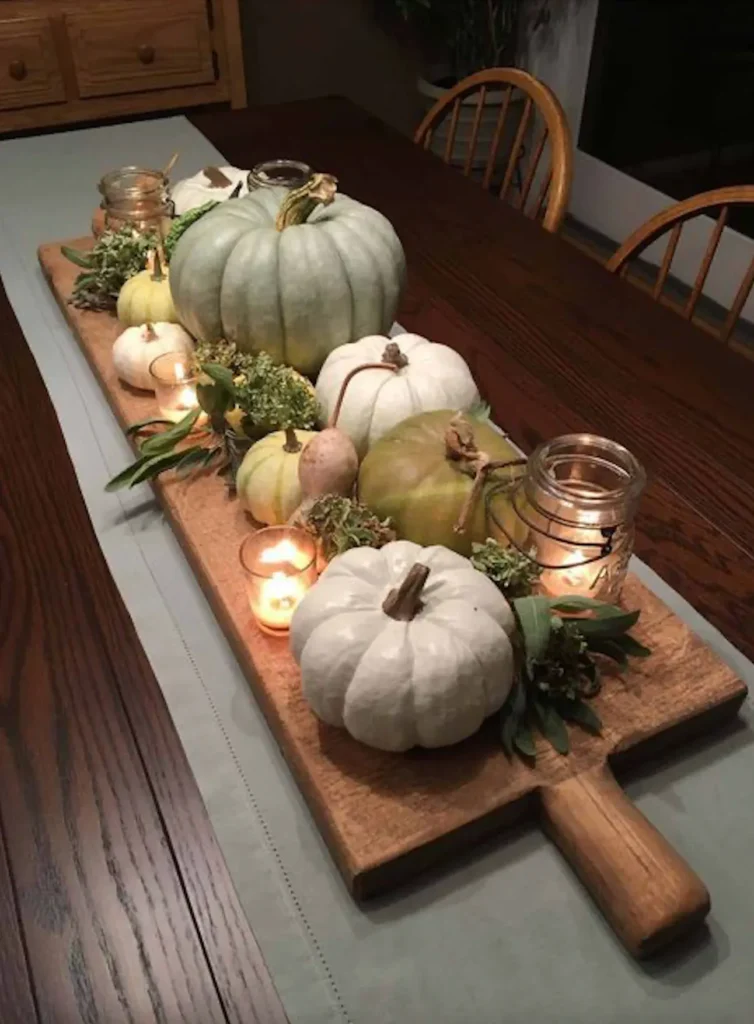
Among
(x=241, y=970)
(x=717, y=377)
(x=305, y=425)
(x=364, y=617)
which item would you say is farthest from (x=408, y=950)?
(x=717, y=377)

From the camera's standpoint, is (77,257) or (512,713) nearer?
(512,713)

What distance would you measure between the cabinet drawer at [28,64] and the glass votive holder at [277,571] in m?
2.12

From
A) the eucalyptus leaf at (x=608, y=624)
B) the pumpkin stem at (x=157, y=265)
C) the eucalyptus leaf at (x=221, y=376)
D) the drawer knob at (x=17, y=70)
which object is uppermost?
the eucalyptus leaf at (x=221, y=376)

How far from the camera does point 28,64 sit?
2.38 m

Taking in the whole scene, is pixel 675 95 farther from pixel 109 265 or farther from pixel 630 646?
pixel 630 646

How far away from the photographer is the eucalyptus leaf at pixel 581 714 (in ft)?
2.18

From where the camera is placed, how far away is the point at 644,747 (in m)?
0.67

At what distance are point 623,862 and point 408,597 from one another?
21cm

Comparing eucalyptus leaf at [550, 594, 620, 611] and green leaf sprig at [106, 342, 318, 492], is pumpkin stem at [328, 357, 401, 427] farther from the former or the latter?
eucalyptus leaf at [550, 594, 620, 611]

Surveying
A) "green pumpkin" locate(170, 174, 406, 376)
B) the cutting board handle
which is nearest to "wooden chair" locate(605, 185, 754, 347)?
"green pumpkin" locate(170, 174, 406, 376)

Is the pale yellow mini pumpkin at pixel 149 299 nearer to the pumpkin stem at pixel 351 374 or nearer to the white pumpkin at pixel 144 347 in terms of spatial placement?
the white pumpkin at pixel 144 347

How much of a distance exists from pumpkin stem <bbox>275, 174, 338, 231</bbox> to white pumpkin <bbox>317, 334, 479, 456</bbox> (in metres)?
0.17

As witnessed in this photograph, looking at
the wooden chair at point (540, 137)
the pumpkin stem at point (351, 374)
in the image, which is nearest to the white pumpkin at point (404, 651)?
the pumpkin stem at point (351, 374)

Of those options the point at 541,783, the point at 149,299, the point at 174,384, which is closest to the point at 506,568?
the point at 541,783
